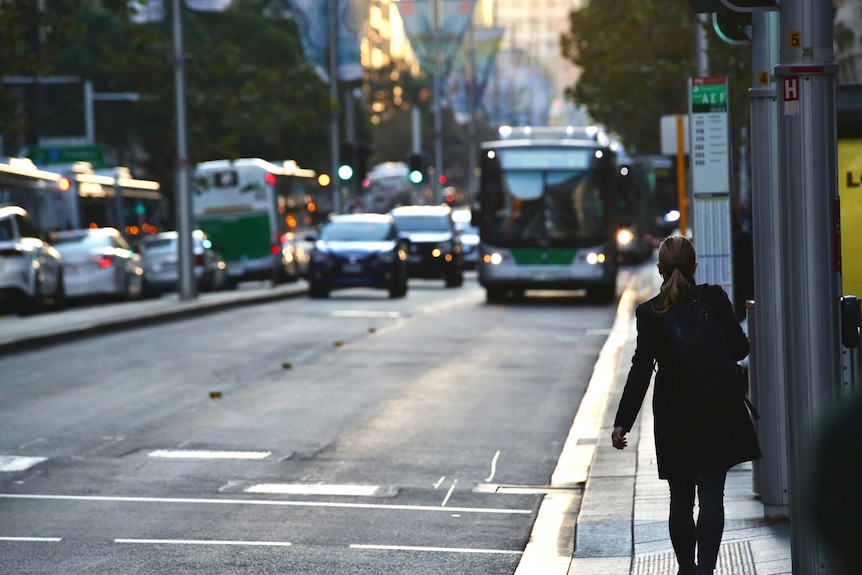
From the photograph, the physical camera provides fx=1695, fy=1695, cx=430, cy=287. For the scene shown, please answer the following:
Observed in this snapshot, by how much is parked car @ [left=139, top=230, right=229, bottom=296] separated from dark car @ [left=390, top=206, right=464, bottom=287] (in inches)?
181

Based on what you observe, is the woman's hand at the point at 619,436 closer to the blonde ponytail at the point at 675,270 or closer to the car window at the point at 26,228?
the blonde ponytail at the point at 675,270

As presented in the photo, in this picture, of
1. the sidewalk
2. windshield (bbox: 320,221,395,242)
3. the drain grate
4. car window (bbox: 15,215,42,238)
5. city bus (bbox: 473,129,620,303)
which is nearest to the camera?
the drain grate

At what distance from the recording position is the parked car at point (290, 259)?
143 feet

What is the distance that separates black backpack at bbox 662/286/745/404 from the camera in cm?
649

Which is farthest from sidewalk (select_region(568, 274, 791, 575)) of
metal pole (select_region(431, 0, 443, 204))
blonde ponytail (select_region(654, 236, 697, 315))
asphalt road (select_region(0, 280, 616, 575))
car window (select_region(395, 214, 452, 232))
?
metal pole (select_region(431, 0, 443, 204))

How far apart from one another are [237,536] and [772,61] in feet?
11.8

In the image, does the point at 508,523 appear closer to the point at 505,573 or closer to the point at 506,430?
the point at 505,573

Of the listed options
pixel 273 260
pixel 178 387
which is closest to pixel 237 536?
pixel 178 387

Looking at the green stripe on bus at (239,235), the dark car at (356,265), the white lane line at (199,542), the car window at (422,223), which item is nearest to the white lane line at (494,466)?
the white lane line at (199,542)

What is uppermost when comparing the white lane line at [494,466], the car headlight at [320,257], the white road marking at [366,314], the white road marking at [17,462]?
the car headlight at [320,257]

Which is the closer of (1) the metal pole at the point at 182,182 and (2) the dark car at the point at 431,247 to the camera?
(1) the metal pole at the point at 182,182

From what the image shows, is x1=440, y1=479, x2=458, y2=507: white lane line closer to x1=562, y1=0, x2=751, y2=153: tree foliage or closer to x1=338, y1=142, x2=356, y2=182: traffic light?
x1=562, y1=0, x2=751, y2=153: tree foliage

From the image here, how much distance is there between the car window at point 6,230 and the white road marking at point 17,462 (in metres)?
16.8

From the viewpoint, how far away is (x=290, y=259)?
4512 cm
